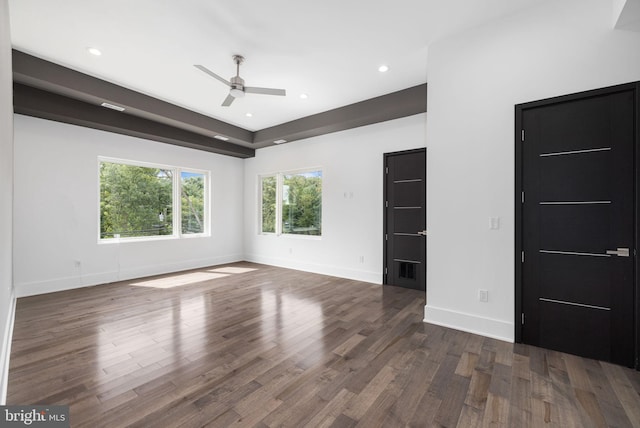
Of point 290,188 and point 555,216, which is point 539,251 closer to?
point 555,216

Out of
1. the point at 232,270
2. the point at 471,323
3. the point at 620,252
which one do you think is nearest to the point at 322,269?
the point at 232,270

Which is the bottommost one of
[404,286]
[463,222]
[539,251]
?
[404,286]

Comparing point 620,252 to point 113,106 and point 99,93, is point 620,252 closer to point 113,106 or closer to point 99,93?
point 99,93

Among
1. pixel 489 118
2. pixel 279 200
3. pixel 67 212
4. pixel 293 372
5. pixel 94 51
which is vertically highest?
pixel 94 51

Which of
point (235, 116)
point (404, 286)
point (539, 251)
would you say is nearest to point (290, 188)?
point (235, 116)

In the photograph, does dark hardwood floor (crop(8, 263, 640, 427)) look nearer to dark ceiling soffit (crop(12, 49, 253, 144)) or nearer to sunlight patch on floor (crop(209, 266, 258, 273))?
sunlight patch on floor (crop(209, 266, 258, 273))

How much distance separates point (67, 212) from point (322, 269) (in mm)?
4462

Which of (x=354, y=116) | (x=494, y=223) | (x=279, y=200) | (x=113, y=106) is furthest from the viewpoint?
(x=279, y=200)

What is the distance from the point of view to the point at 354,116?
185 inches

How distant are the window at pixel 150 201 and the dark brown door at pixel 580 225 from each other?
6.08 metres

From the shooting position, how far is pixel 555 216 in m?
2.56

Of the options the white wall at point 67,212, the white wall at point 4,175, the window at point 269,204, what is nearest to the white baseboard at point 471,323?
the white wall at point 4,175

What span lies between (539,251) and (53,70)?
575cm

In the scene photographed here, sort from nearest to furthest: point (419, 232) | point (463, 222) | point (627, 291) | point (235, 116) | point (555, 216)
→ point (627, 291)
point (555, 216)
point (463, 222)
point (419, 232)
point (235, 116)
